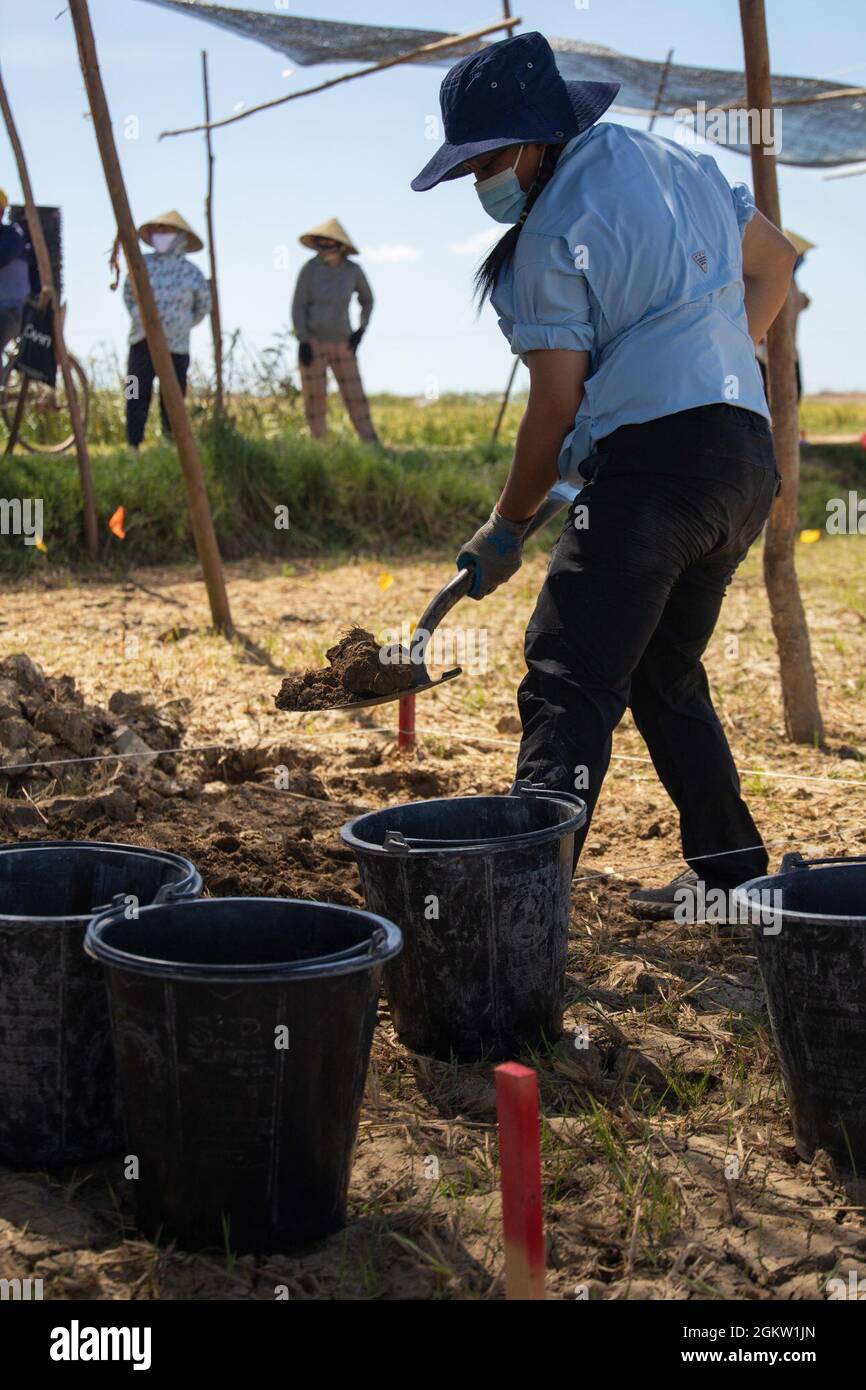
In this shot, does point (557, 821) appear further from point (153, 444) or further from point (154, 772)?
point (153, 444)

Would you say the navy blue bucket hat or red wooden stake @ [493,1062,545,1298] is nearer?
red wooden stake @ [493,1062,545,1298]

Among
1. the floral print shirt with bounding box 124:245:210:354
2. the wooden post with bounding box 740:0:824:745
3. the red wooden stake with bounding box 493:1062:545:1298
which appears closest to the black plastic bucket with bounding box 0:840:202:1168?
the red wooden stake with bounding box 493:1062:545:1298

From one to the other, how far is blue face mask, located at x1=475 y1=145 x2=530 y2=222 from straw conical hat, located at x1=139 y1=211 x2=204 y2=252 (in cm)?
747

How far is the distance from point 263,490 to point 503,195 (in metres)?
6.11

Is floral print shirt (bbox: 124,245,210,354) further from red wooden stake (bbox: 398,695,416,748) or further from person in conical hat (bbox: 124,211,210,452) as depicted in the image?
red wooden stake (bbox: 398,695,416,748)

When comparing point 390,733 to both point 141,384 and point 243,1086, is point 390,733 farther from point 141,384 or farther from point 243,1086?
point 141,384

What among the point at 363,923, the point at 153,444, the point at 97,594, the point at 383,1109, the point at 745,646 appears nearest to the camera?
the point at 363,923

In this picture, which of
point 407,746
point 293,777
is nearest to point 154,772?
point 293,777

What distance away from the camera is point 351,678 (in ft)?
10.3

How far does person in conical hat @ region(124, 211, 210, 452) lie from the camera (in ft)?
30.3

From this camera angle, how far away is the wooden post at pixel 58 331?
22.8 feet

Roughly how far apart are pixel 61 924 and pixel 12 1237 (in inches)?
16.8

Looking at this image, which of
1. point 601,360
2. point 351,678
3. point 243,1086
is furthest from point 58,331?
point 243,1086

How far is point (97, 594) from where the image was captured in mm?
7137
